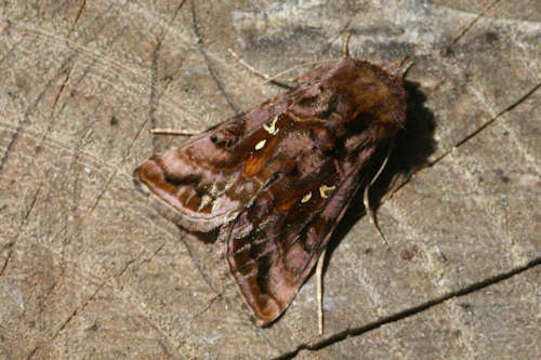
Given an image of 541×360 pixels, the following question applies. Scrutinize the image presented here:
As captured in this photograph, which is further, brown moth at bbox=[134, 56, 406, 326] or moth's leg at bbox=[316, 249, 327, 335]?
brown moth at bbox=[134, 56, 406, 326]

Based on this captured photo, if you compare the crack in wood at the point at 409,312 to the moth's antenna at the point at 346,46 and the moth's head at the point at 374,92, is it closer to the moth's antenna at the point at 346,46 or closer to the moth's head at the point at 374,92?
the moth's head at the point at 374,92

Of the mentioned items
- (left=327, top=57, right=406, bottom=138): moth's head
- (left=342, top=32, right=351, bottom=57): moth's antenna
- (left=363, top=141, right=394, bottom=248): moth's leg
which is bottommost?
(left=363, top=141, right=394, bottom=248): moth's leg

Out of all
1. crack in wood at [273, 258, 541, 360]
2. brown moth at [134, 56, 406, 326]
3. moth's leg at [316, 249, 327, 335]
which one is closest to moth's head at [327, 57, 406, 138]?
brown moth at [134, 56, 406, 326]

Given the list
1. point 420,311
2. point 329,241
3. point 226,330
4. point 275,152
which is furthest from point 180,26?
point 420,311

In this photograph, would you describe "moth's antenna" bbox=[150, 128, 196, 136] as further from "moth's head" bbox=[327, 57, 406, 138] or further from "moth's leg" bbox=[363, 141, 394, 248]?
"moth's leg" bbox=[363, 141, 394, 248]

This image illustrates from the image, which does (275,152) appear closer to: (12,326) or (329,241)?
(329,241)

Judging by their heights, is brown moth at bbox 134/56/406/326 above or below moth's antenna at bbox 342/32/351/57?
below

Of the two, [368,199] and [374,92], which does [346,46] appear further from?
[368,199]
